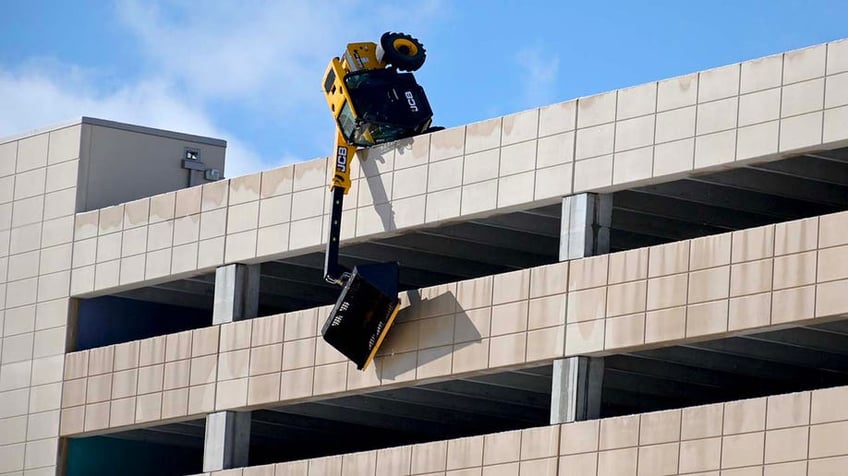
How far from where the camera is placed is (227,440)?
37.2 m

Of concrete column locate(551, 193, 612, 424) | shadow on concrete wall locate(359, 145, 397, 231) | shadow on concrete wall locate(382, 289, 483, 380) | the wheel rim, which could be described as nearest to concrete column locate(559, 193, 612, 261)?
concrete column locate(551, 193, 612, 424)

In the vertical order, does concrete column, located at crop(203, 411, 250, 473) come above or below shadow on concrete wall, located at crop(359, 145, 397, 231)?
below

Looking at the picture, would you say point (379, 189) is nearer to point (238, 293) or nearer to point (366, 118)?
point (366, 118)

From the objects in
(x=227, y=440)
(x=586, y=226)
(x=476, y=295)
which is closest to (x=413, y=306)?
(x=476, y=295)

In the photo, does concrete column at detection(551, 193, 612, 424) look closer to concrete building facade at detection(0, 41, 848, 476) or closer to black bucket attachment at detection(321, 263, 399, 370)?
concrete building facade at detection(0, 41, 848, 476)

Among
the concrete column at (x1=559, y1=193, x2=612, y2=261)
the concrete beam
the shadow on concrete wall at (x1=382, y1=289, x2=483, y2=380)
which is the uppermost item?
the concrete column at (x1=559, y1=193, x2=612, y2=261)

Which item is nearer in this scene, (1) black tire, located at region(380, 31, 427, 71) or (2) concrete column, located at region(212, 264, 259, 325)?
(1) black tire, located at region(380, 31, 427, 71)

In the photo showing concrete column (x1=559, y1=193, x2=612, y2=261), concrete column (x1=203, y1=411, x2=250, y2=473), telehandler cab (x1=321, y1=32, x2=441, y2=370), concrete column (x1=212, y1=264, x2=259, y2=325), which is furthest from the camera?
concrete column (x1=212, y1=264, x2=259, y2=325)

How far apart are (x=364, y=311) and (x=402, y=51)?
475 cm

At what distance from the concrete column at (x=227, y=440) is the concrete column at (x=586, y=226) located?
27.6 feet

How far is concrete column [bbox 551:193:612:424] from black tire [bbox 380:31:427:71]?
4.67m

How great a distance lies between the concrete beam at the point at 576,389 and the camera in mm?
31172

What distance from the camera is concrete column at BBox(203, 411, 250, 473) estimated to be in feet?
122

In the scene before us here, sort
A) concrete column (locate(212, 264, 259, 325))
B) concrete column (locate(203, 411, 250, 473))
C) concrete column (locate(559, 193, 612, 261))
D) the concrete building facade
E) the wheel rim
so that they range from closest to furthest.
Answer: the concrete building facade < concrete column (locate(559, 193, 612, 261)) < the wheel rim < concrete column (locate(203, 411, 250, 473)) < concrete column (locate(212, 264, 259, 325))
